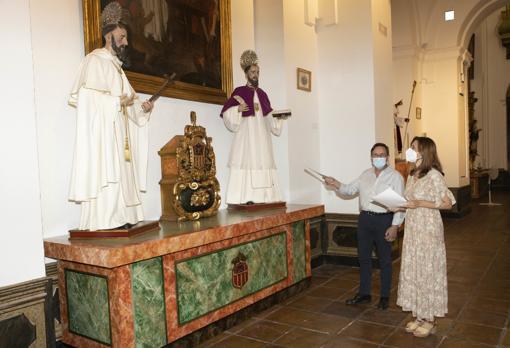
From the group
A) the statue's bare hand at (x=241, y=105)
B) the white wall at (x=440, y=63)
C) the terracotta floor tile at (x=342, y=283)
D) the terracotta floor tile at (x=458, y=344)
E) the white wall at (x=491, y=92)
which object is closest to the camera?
the terracotta floor tile at (x=458, y=344)

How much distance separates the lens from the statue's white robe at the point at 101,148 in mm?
3281

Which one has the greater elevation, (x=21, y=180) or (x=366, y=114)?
(x=366, y=114)

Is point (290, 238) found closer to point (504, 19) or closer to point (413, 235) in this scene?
point (413, 235)

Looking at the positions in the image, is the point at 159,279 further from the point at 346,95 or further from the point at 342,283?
the point at 346,95

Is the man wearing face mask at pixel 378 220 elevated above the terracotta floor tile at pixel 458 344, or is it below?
above

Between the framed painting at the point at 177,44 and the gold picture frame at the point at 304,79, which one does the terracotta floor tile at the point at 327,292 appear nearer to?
the framed painting at the point at 177,44

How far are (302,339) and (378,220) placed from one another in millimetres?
1453

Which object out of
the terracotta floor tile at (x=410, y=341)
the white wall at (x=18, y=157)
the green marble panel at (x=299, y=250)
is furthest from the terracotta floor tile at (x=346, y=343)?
the white wall at (x=18, y=157)

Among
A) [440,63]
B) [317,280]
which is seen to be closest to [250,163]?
[317,280]

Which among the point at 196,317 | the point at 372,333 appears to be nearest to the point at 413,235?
the point at 372,333

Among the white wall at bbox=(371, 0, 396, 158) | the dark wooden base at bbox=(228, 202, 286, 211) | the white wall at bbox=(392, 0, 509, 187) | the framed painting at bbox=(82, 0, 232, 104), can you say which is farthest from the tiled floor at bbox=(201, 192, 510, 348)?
the white wall at bbox=(392, 0, 509, 187)

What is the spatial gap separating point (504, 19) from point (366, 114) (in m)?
12.6

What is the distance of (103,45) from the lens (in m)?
3.83

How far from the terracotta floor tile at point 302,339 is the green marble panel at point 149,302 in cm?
104
